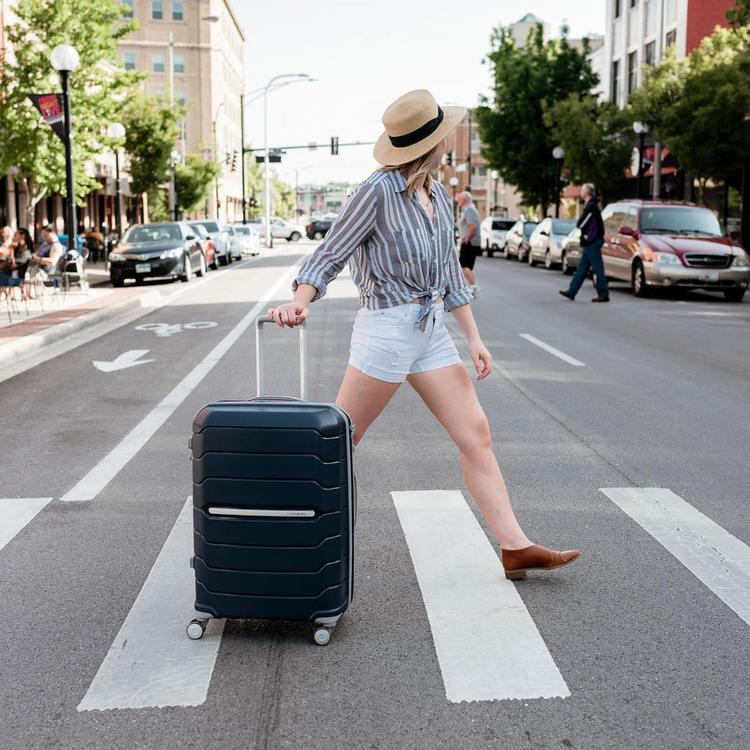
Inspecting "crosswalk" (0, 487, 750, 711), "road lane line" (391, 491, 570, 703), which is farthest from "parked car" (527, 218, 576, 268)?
"road lane line" (391, 491, 570, 703)

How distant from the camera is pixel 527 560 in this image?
181 inches

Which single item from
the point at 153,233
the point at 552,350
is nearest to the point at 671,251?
the point at 552,350

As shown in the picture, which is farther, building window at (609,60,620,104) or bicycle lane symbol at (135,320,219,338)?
building window at (609,60,620,104)

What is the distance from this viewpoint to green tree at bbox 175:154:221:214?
54.2 m

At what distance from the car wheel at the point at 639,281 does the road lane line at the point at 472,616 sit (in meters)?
16.8

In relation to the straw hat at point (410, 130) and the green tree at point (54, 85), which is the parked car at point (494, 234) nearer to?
the green tree at point (54, 85)

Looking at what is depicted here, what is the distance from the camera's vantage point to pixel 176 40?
8719 cm

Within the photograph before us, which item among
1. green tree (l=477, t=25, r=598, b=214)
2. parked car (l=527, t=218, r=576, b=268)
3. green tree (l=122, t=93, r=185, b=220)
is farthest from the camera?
green tree (l=477, t=25, r=598, b=214)

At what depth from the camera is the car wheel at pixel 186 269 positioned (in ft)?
90.8

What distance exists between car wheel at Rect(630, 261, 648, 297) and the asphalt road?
36.2ft

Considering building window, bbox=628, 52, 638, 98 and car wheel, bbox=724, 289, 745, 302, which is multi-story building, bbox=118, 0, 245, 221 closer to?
building window, bbox=628, 52, 638, 98

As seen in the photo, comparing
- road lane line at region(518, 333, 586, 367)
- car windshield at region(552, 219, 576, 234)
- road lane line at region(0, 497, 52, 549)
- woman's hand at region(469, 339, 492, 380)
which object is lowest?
road lane line at region(0, 497, 52, 549)

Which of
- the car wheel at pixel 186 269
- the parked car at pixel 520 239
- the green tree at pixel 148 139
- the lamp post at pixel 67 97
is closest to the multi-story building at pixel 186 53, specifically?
the green tree at pixel 148 139

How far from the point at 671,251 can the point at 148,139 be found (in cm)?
2604
